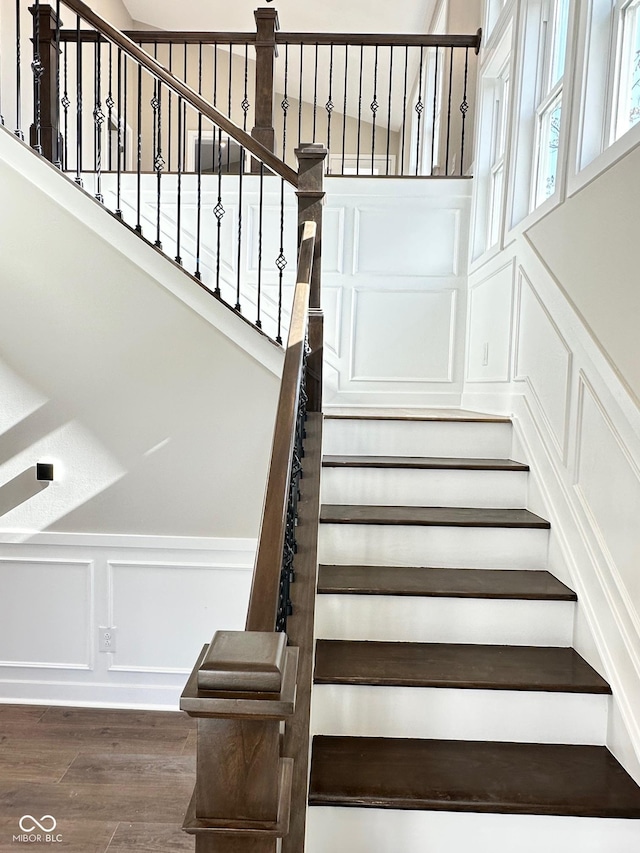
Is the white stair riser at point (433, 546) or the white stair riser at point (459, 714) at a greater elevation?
the white stair riser at point (433, 546)

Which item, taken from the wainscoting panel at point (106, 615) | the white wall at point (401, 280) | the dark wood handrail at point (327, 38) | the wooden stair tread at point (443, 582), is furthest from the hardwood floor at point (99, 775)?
the dark wood handrail at point (327, 38)

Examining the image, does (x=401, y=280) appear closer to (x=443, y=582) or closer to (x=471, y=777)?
(x=443, y=582)

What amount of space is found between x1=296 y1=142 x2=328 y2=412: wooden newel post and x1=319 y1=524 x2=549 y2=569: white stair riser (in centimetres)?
60

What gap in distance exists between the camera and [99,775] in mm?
2881

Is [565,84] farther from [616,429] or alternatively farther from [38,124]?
[38,124]

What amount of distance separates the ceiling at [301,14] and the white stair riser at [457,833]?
708 centimetres

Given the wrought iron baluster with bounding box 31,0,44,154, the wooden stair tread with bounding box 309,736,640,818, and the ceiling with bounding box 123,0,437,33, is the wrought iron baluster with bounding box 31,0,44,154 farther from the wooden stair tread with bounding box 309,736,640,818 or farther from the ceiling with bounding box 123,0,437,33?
the ceiling with bounding box 123,0,437,33

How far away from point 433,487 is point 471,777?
3.95ft

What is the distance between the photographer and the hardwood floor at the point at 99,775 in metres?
2.49

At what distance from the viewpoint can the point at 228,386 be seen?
11.1 ft

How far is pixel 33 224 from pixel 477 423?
7.90 ft

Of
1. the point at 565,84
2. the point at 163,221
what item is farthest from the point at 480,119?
the point at 163,221

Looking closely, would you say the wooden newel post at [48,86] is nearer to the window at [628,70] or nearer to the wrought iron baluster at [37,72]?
the wrought iron baluster at [37,72]

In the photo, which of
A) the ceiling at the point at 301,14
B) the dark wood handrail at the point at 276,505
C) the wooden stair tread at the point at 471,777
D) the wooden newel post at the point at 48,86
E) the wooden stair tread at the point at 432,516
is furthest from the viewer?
the ceiling at the point at 301,14
